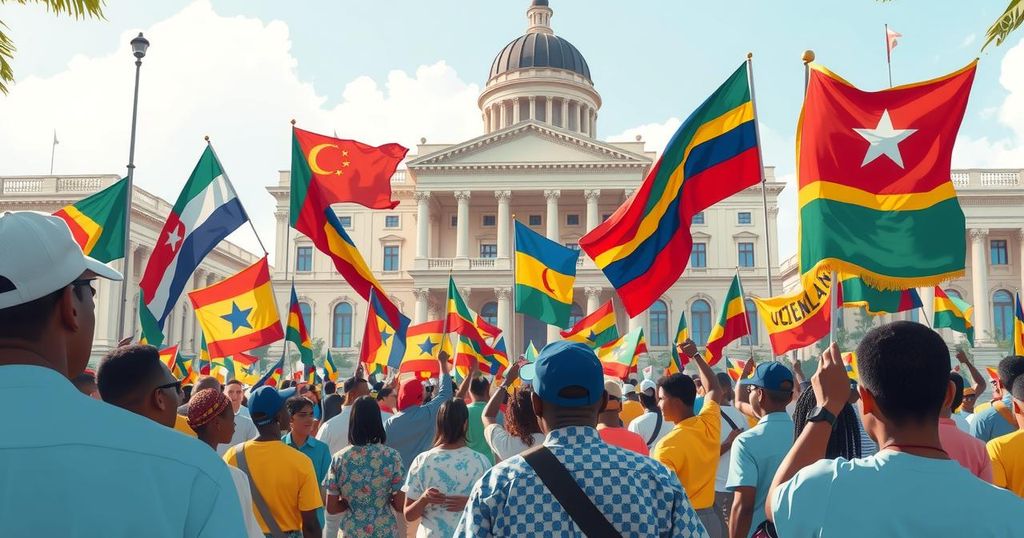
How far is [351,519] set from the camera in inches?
208

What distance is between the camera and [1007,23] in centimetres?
676

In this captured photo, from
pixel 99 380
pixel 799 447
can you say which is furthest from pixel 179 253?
pixel 799 447

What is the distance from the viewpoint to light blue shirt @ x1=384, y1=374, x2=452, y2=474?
6738 millimetres

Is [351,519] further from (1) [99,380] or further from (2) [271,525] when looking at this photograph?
(1) [99,380]

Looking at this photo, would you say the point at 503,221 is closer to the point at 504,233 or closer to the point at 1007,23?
the point at 504,233

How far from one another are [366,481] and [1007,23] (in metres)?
5.94

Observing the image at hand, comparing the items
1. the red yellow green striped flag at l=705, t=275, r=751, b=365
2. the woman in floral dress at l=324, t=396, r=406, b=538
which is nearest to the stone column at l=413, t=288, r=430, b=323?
the red yellow green striped flag at l=705, t=275, r=751, b=365

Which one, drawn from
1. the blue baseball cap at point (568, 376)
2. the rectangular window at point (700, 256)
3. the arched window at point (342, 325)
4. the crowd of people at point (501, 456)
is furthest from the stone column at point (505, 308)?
the blue baseball cap at point (568, 376)

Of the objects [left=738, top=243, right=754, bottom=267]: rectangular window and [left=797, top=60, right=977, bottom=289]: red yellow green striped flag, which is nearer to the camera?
[left=797, top=60, right=977, bottom=289]: red yellow green striped flag

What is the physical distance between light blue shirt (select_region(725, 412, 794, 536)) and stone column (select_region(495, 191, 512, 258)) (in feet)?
157

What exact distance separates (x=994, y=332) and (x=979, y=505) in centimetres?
5570

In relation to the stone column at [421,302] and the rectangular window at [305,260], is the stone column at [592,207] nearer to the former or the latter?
the stone column at [421,302]

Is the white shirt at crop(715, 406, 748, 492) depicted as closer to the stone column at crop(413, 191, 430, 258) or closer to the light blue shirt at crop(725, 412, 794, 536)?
the light blue shirt at crop(725, 412, 794, 536)

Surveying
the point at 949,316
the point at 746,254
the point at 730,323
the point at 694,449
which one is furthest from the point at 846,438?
the point at 746,254
